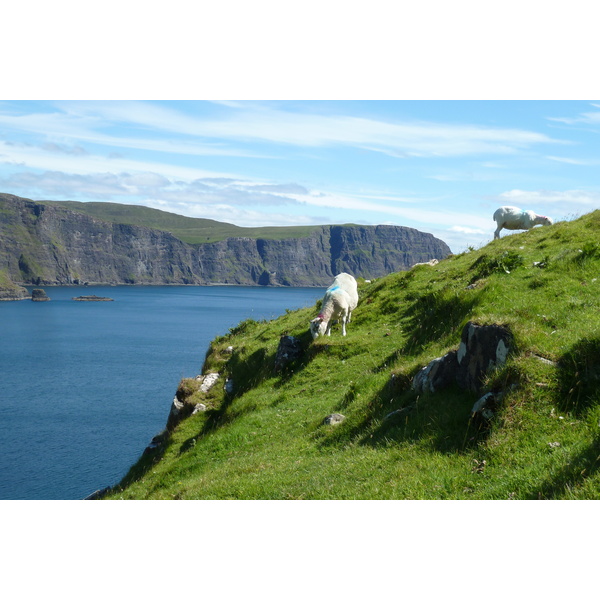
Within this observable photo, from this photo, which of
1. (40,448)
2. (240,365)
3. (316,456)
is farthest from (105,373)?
(316,456)

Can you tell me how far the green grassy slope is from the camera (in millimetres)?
9102

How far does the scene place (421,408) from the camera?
1202 cm

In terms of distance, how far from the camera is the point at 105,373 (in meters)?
94.1

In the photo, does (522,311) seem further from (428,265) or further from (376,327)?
(428,265)

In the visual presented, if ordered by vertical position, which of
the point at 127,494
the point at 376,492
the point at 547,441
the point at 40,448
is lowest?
the point at 40,448

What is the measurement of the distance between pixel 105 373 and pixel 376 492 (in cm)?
9188

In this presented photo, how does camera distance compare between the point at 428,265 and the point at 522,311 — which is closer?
the point at 522,311

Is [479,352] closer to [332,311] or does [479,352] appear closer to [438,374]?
[438,374]

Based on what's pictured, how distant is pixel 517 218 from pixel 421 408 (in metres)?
24.8

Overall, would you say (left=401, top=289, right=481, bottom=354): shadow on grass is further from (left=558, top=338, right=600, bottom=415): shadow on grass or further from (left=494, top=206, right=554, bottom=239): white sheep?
(left=494, top=206, right=554, bottom=239): white sheep

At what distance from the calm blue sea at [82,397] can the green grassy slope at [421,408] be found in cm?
1693

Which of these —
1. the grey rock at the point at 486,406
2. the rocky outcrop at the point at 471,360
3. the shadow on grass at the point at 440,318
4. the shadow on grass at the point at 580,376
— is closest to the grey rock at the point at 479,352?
the rocky outcrop at the point at 471,360

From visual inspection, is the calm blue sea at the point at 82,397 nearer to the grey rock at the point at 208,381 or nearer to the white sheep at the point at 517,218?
the grey rock at the point at 208,381

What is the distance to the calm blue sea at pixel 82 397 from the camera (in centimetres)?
4856
